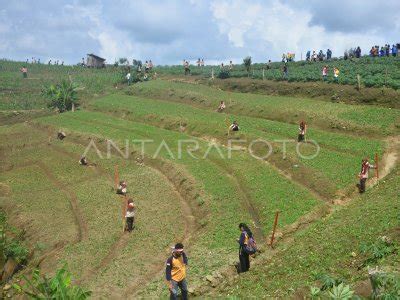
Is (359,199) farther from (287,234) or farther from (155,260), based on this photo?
(155,260)

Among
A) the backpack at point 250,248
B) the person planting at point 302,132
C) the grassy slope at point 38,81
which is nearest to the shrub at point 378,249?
the backpack at point 250,248

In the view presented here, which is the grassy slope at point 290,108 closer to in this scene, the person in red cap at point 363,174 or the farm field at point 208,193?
the farm field at point 208,193

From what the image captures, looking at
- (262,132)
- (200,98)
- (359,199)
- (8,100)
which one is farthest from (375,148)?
(8,100)

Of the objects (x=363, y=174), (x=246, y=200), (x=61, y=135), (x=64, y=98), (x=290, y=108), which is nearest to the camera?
(x=363, y=174)

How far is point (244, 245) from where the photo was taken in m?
21.8

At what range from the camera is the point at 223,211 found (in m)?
31.9

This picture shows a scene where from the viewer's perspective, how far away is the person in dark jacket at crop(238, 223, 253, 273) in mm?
21750

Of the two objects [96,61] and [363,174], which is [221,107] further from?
[96,61]

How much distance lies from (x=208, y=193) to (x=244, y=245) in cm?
1355

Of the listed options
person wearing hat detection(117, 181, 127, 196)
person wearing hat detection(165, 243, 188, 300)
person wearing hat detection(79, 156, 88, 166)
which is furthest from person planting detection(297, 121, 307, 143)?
person wearing hat detection(165, 243, 188, 300)

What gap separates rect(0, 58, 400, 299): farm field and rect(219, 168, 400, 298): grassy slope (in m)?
0.10

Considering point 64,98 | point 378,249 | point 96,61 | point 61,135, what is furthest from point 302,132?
point 96,61

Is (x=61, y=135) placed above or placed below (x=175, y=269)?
below

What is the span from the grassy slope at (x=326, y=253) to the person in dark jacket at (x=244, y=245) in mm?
558
